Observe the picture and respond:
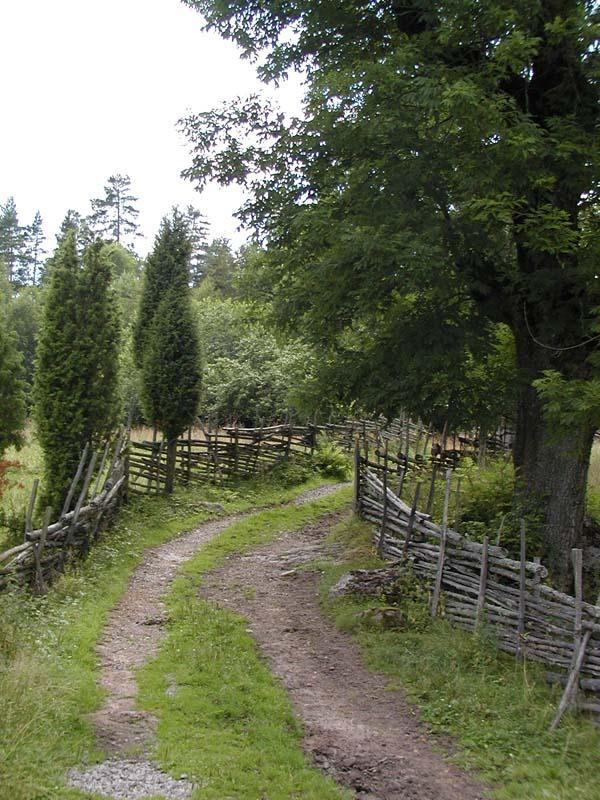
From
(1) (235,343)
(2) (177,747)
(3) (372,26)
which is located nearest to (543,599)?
(2) (177,747)

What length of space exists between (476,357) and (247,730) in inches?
227

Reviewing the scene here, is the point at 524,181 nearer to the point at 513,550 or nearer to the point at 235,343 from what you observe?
the point at 513,550

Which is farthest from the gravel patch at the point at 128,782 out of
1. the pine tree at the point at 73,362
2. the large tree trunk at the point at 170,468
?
the large tree trunk at the point at 170,468

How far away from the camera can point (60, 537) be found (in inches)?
400

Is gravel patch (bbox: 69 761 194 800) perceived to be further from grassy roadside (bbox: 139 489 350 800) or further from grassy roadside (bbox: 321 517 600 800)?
grassy roadside (bbox: 321 517 600 800)

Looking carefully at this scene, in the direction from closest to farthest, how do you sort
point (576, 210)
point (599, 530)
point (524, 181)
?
1. point (524, 181)
2. point (576, 210)
3. point (599, 530)

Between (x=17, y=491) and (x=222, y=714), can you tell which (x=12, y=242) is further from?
(x=222, y=714)

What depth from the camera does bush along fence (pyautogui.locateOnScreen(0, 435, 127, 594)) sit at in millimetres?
8719

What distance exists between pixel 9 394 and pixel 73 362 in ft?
4.86

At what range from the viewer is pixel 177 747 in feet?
18.1

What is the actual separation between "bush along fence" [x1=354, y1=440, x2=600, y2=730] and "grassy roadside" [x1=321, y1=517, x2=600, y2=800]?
20 centimetres

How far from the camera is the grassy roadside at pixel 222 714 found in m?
5.14

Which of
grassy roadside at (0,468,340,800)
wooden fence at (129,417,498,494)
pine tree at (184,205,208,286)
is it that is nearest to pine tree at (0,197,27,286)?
pine tree at (184,205,208,286)

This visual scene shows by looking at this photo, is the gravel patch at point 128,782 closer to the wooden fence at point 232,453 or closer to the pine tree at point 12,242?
the wooden fence at point 232,453
